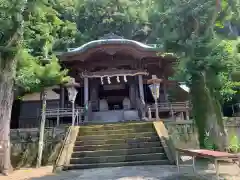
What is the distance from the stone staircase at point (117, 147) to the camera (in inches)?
281

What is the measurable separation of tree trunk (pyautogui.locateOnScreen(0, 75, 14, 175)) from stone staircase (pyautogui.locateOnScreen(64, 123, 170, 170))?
214cm

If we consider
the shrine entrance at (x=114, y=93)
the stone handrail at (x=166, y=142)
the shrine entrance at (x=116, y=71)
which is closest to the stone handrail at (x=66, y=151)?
the stone handrail at (x=166, y=142)

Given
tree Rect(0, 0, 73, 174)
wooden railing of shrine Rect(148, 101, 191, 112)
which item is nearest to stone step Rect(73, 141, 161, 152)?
tree Rect(0, 0, 73, 174)

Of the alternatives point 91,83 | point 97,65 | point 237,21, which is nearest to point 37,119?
point 91,83

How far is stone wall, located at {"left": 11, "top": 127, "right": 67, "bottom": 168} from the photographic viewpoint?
9.22 metres

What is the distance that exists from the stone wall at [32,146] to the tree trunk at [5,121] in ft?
5.30

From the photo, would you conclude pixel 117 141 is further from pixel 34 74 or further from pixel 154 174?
pixel 34 74

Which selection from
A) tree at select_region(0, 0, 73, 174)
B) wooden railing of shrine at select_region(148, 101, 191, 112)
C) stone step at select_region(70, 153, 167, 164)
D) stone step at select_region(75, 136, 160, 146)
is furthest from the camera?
wooden railing of shrine at select_region(148, 101, 191, 112)

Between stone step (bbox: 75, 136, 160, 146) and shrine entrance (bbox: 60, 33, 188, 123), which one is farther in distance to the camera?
shrine entrance (bbox: 60, 33, 188, 123)

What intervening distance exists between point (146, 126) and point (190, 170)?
3202mm

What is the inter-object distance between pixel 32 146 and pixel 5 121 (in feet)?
7.58

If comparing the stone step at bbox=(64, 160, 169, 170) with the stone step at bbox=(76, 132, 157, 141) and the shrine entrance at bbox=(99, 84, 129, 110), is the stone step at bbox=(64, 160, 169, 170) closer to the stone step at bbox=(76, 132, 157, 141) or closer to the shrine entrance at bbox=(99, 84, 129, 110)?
the stone step at bbox=(76, 132, 157, 141)

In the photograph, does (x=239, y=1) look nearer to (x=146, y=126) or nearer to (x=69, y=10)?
(x=146, y=126)

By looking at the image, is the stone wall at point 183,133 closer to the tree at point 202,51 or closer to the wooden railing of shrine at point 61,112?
the tree at point 202,51
